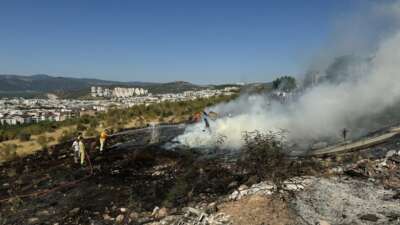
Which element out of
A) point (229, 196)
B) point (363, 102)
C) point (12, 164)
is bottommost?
point (12, 164)

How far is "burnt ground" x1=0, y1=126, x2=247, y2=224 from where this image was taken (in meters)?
10.1

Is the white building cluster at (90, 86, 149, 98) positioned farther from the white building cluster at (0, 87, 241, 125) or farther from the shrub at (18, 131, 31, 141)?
the shrub at (18, 131, 31, 141)

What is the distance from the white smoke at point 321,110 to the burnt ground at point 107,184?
3.06 metres

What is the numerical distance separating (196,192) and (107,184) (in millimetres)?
3290

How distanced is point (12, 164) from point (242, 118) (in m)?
10.7

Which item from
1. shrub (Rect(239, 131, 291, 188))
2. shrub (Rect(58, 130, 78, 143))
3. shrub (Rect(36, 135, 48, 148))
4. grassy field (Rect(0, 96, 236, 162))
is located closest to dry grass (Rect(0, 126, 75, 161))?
grassy field (Rect(0, 96, 236, 162))

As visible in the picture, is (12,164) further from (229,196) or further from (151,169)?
(229,196)

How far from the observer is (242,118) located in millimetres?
19328

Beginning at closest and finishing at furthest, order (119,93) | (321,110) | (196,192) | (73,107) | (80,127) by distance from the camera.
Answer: (196,192) → (321,110) → (80,127) → (73,107) → (119,93)

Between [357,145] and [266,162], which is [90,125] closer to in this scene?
[357,145]

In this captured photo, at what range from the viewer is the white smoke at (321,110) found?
17.8 meters

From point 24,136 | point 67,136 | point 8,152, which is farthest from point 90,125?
point 8,152

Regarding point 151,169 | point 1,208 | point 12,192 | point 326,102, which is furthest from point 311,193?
point 326,102

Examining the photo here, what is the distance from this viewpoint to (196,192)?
35.0 ft
